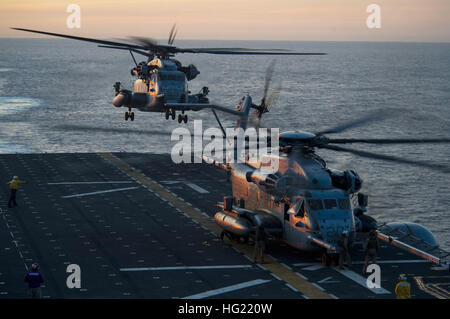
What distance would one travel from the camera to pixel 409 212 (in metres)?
70.2

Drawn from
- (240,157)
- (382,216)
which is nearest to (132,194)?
(240,157)

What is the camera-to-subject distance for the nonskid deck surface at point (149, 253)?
30219 mm

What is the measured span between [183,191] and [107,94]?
495 feet

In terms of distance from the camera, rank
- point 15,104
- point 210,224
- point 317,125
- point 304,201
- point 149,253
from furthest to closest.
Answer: point 15,104 < point 317,125 < point 210,224 < point 149,253 < point 304,201

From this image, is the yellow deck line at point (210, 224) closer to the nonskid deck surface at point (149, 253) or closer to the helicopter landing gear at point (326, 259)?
the nonskid deck surface at point (149, 253)

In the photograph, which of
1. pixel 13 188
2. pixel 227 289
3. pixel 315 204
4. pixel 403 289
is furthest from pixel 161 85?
pixel 403 289

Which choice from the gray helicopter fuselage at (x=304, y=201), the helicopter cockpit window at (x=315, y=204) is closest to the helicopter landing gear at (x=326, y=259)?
the gray helicopter fuselage at (x=304, y=201)

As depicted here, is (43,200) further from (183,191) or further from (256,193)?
(256,193)

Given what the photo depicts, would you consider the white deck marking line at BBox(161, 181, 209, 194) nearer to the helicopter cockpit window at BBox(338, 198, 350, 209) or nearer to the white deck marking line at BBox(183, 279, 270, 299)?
the helicopter cockpit window at BBox(338, 198, 350, 209)

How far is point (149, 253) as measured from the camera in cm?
3581

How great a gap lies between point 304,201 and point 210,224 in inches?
370

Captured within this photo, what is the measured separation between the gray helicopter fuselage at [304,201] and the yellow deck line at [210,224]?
70.8 inches

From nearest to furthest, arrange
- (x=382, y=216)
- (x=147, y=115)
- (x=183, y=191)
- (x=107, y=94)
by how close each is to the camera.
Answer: (x=183, y=191), (x=382, y=216), (x=147, y=115), (x=107, y=94)

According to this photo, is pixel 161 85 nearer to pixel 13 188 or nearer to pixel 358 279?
pixel 13 188
